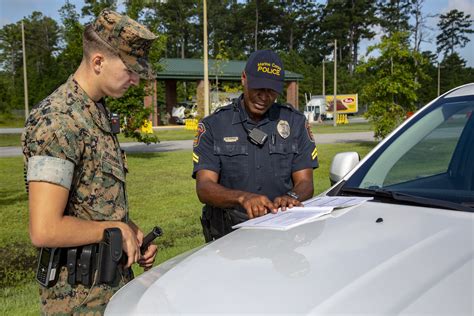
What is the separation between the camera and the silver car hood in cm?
131

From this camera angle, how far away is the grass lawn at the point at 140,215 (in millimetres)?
4164

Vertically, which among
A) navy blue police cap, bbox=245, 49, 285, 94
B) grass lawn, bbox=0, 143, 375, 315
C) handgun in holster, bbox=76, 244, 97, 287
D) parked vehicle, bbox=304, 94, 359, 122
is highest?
parked vehicle, bbox=304, 94, 359, 122

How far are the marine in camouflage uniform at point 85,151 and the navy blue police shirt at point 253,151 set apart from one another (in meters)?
0.96

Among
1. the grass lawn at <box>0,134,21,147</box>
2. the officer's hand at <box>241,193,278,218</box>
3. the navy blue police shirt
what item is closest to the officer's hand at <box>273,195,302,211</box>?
the officer's hand at <box>241,193,278,218</box>

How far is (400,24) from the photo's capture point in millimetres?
69438

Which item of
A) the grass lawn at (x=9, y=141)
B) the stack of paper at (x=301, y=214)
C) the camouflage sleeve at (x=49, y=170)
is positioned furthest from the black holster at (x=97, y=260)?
the grass lawn at (x=9, y=141)

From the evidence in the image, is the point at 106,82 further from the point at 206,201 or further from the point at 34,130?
the point at 206,201

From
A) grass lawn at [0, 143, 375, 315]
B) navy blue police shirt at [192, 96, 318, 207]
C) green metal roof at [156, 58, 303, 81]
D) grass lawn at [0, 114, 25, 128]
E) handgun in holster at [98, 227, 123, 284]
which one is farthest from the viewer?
grass lawn at [0, 114, 25, 128]

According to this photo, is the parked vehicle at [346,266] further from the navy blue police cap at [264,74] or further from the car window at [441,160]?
the navy blue police cap at [264,74]

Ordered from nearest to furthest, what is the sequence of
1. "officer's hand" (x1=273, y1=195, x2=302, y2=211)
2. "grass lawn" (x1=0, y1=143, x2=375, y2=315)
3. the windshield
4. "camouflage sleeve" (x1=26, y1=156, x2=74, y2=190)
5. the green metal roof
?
"camouflage sleeve" (x1=26, y1=156, x2=74, y2=190), "officer's hand" (x1=273, y1=195, x2=302, y2=211), the windshield, "grass lawn" (x1=0, y1=143, x2=375, y2=315), the green metal roof

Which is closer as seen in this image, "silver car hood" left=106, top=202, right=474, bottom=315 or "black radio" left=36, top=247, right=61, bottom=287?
"silver car hood" left=106, top=202, right=474, bottom=315

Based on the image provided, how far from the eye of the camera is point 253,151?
9.48 ft

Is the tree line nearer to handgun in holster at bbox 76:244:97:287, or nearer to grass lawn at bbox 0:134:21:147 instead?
grass lawn at bbox 0:134:21:147

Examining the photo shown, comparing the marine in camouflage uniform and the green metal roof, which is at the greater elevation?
the green metal roof
